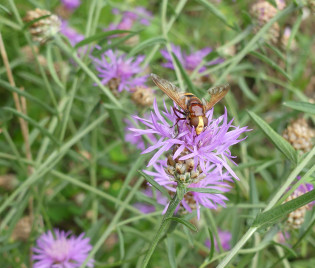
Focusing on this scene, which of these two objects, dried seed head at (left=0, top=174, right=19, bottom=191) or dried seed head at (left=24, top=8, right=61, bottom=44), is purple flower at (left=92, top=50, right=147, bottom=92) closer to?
dried seed head at (left=24, top=8, right=61, bottom=44)

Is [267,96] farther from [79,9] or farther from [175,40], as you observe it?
[79,9]

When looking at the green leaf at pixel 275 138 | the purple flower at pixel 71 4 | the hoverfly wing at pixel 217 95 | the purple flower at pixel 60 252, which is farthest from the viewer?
the purple flower at pixel 71 4

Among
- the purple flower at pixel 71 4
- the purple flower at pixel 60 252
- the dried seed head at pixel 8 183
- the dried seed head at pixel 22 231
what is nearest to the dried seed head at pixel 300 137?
the purple flower at pixel 60 252

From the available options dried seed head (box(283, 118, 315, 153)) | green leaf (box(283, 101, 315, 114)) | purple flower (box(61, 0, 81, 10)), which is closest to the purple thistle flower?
green leaf (box(283, 101, 315, 114))

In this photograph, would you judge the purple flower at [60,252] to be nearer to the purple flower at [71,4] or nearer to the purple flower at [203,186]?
the purple flower at [203,186]

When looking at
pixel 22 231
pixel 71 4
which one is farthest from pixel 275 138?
pixel 71 4

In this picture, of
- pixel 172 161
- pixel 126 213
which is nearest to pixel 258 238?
pixel 172 161
